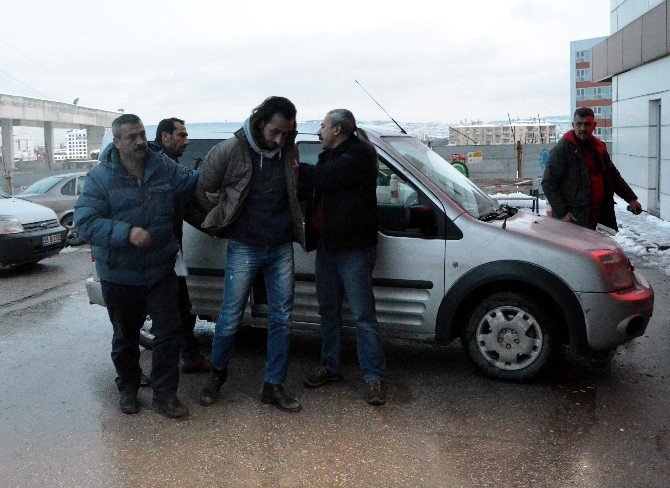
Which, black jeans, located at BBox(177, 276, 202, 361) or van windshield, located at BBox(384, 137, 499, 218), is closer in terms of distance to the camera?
van windshield, located at BBox(384, 137, 499, 218)

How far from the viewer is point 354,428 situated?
4.50m

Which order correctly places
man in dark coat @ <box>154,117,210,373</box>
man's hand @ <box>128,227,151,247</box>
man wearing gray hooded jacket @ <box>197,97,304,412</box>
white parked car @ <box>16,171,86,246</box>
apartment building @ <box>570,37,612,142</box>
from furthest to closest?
apartment building @ <box>570,37,612,142</box> → white parked car @ <box>16,171,86,246</box> → man in dark coat @ <box>154,117,210,373</box> → man wearing gray hooded jacket @ <box>197,97,304,412</box> → man's hand @ <box>128,227,151,247</box>

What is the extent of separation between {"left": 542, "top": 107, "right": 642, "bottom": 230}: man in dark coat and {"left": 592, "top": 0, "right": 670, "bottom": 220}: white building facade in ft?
29.2

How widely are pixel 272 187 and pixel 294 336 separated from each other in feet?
7.35

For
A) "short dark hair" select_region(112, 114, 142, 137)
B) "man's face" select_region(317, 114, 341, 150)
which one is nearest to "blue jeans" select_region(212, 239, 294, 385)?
"man's face" select_region(317, 114, 341, 150)

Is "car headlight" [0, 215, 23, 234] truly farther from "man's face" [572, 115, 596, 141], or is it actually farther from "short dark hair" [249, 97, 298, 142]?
"man's face" [572, 115, 596, 141]

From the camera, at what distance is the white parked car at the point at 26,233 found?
1041 centimetres

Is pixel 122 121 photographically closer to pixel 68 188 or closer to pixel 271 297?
pixel 271 297

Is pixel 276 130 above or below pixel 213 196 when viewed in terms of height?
above

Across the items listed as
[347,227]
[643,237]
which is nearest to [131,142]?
[347,227]

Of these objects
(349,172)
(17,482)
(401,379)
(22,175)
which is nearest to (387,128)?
(349,172)

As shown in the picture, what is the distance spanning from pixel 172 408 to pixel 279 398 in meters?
0.66

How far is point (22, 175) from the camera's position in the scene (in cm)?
4034

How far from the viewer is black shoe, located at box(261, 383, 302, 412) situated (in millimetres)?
4789
